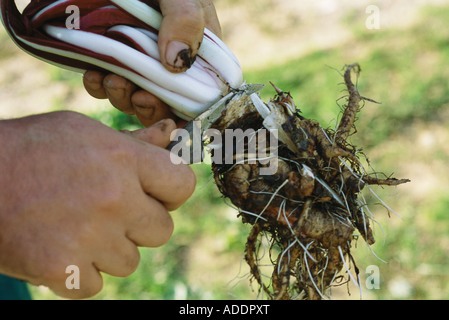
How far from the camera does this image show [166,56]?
4.80 feet

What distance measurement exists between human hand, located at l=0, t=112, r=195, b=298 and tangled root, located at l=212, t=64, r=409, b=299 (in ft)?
1.12

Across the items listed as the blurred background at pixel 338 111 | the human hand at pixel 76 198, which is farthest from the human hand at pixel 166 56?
the blurred background at pixel 338 111

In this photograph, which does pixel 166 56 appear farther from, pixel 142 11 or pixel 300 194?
pixel 300 194

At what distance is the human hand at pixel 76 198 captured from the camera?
40.8 inches

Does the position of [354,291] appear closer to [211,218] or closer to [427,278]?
[427,278]

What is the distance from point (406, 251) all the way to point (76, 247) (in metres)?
1.98

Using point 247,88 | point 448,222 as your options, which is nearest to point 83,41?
point 247,88

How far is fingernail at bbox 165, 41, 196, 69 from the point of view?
57.0 inches

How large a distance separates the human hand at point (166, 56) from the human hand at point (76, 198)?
395mm

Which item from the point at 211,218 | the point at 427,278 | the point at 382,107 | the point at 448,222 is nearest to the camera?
the point at 427,278

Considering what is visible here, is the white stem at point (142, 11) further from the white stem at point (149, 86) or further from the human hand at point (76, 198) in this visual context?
the human hand at point (76, 198)

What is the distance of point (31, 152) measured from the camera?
1.07m

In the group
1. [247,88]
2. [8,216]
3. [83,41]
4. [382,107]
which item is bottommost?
[8,216]

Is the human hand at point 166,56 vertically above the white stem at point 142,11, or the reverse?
the white stem at point 142,11
